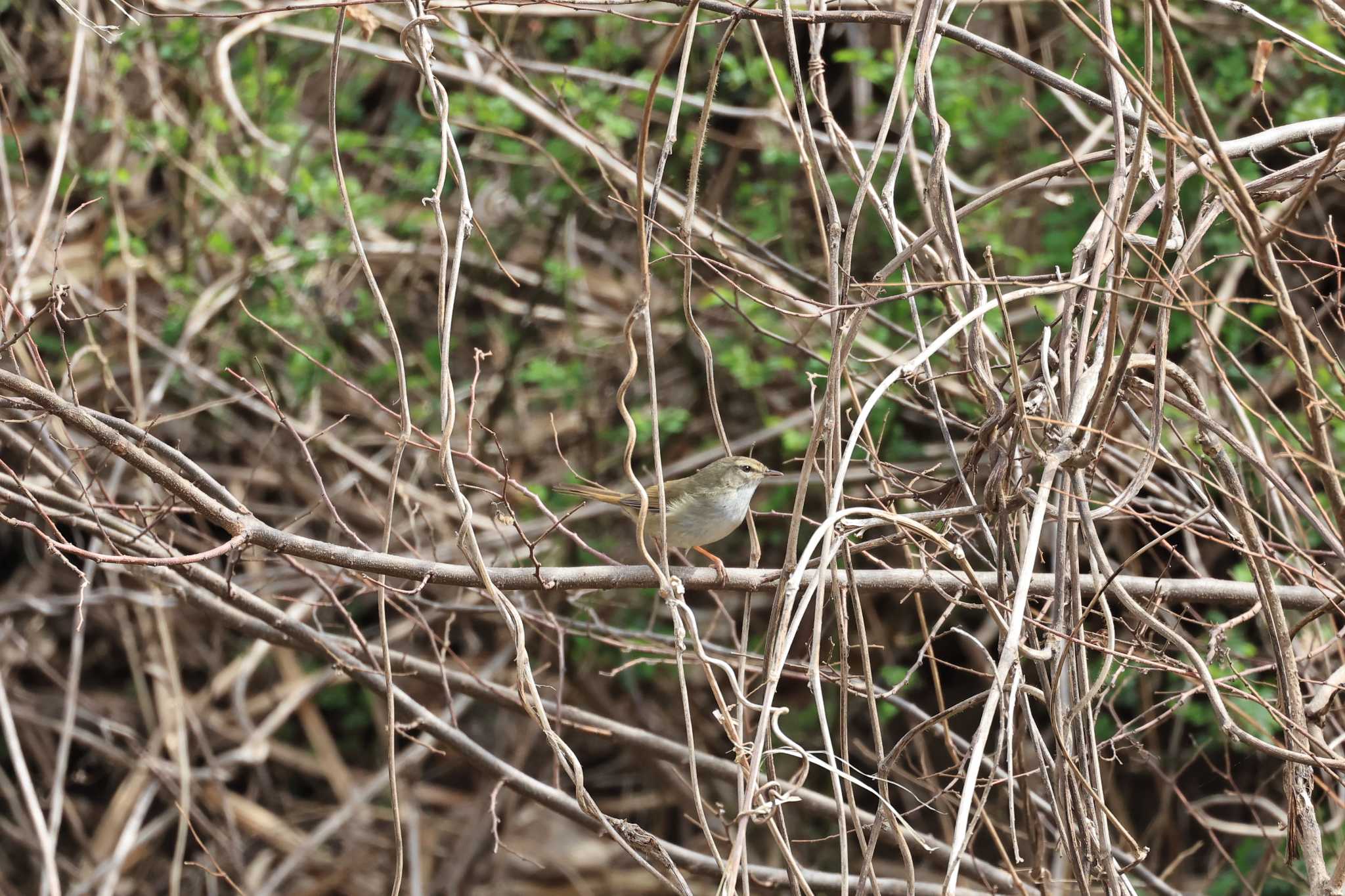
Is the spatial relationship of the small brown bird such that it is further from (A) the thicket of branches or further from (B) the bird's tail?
(A) the thicket of branches

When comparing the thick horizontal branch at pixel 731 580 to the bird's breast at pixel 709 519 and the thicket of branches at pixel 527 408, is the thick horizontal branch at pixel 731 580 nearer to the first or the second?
the thicket of branches at pixel 527 408

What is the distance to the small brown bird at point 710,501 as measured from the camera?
3975mm

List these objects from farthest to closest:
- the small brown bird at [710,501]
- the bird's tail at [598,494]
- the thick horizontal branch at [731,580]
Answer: the small brown bird at [710,501], the bird's tail at [598,494], the thick horizontal branch at [731,580]

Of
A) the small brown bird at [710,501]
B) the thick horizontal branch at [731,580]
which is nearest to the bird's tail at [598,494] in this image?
the small brown bird at [710,501]

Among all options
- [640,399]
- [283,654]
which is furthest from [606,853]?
A: [640,399]

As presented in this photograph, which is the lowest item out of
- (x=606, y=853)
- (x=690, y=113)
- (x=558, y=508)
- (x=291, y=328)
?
(x=606, y=853)

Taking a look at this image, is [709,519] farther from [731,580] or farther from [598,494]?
[731,580]

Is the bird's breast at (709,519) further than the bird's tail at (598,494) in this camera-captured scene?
Yes

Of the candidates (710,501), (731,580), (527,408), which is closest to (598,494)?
(710,501)

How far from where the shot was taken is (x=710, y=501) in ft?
13.2

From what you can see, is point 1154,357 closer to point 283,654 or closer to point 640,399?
point 640,399

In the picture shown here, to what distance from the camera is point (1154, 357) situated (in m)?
2.35

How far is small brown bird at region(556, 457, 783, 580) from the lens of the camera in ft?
13.0

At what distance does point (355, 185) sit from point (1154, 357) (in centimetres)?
403
